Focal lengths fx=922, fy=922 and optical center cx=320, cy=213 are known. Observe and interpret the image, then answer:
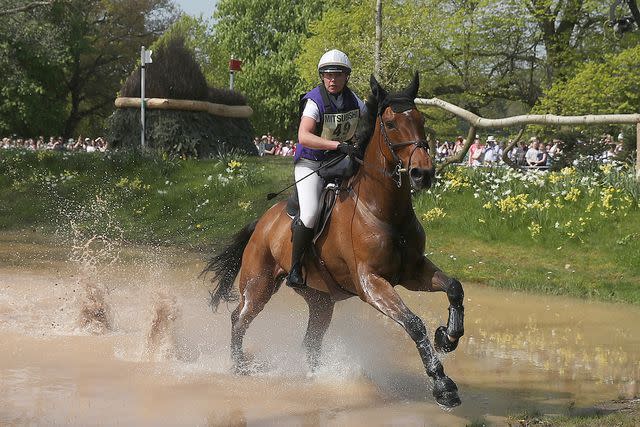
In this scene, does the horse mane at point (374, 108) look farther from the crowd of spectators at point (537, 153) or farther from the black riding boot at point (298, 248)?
the crowd of spectators at point (537, 153)

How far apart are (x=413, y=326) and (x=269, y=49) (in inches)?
Answer: 2365

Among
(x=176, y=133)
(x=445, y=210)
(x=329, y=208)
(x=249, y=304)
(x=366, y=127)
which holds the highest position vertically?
(x=366, y=127)

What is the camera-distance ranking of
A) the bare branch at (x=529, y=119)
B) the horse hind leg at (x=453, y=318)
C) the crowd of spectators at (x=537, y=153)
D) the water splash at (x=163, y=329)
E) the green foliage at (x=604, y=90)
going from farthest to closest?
the green foliage at (x=604, y=90) → the crowd of spectators at (x=537, y=153) → the water splash at (x=163, y=329) → the horse hind leg at (x=453, y=318) → the bare branch at (x=529, y=119)

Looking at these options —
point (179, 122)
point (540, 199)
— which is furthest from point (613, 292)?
point (179, 122)

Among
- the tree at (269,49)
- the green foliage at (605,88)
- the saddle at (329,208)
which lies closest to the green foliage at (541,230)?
the saddle at (329,208)

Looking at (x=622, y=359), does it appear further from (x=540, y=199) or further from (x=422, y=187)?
(x=540, y=199)

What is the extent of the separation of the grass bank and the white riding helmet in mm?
7460

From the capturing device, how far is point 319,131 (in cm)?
819

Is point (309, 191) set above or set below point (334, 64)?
below

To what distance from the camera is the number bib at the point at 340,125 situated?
8145 millimetres

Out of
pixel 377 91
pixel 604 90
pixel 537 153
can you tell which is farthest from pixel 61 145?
pixel 377 91

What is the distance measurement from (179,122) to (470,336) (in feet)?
55.7

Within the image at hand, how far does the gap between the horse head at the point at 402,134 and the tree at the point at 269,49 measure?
2026 inches

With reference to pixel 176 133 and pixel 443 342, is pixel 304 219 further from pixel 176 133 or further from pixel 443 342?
pixel 176 133
